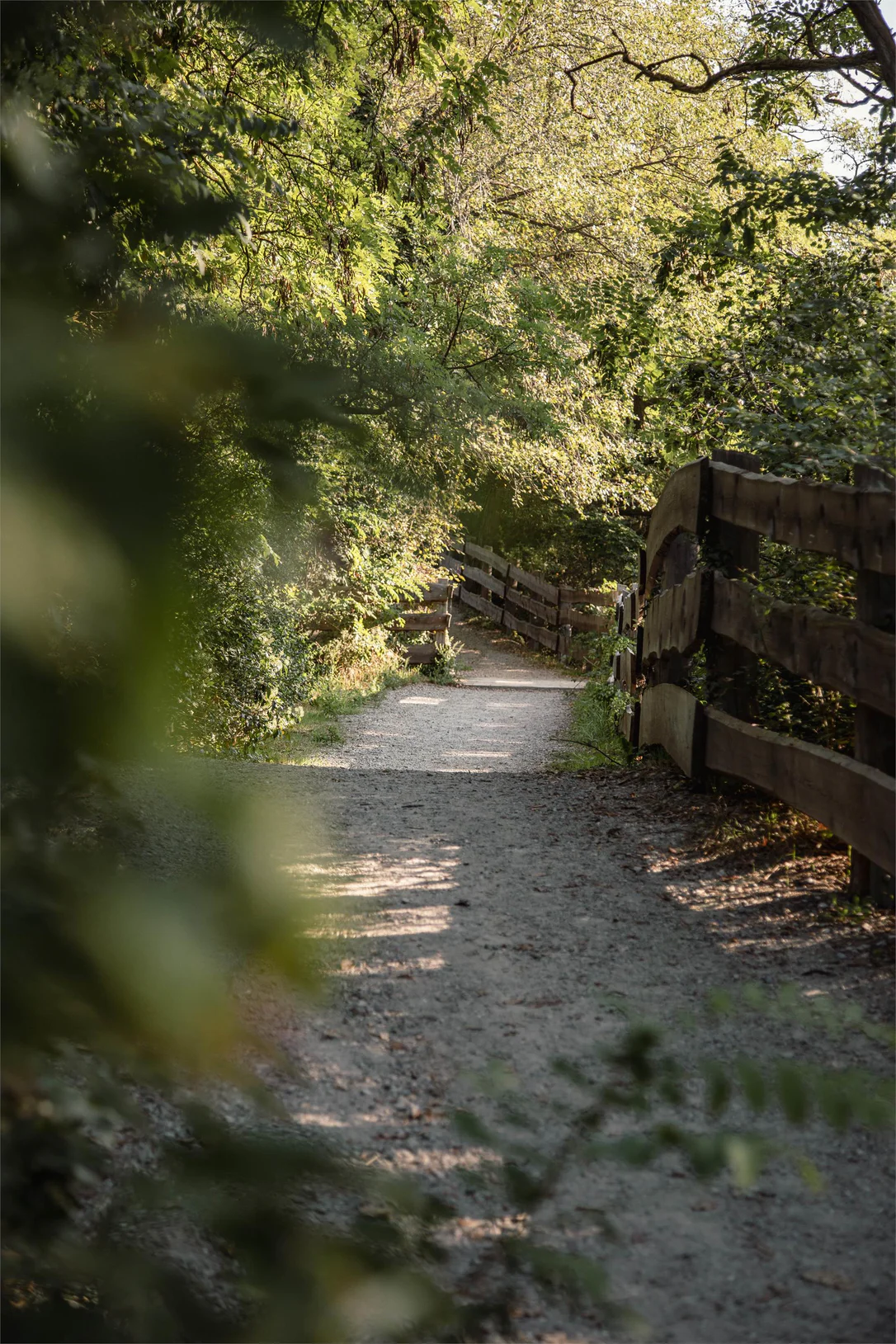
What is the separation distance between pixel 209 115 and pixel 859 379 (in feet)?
9.45

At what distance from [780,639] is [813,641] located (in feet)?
1.12

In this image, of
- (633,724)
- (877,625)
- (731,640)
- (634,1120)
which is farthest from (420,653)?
(634,1120)

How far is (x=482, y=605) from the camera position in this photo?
24828 millimetres

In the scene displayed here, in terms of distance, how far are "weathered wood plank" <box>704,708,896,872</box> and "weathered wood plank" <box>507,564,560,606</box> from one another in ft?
56.4

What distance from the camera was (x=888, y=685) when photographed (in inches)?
130

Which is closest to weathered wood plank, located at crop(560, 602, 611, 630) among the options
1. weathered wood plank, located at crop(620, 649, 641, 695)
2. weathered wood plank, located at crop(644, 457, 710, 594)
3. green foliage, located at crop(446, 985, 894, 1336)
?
weathered wood plank, located at crop(620, 649, 641, 695)

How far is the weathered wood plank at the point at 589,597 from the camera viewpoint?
69.1ft

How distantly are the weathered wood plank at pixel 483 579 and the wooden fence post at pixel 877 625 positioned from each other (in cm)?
2044

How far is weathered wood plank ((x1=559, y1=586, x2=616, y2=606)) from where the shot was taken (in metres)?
21.0

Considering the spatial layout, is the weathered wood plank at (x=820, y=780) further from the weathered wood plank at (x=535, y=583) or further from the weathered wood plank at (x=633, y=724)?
the weathered wood plank at (x=535, y=583)

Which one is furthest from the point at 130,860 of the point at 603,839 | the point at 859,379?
the point at 859,379

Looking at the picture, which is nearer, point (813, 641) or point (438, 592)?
point (813, 641)

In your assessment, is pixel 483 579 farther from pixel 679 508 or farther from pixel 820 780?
pixel 820 780

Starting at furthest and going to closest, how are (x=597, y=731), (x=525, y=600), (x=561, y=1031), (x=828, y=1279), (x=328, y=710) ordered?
(x=525, y=600) → (x=328, y=710) → (x=597, y=731) → (x=561, y=1031) → (x=828, y=1279)
